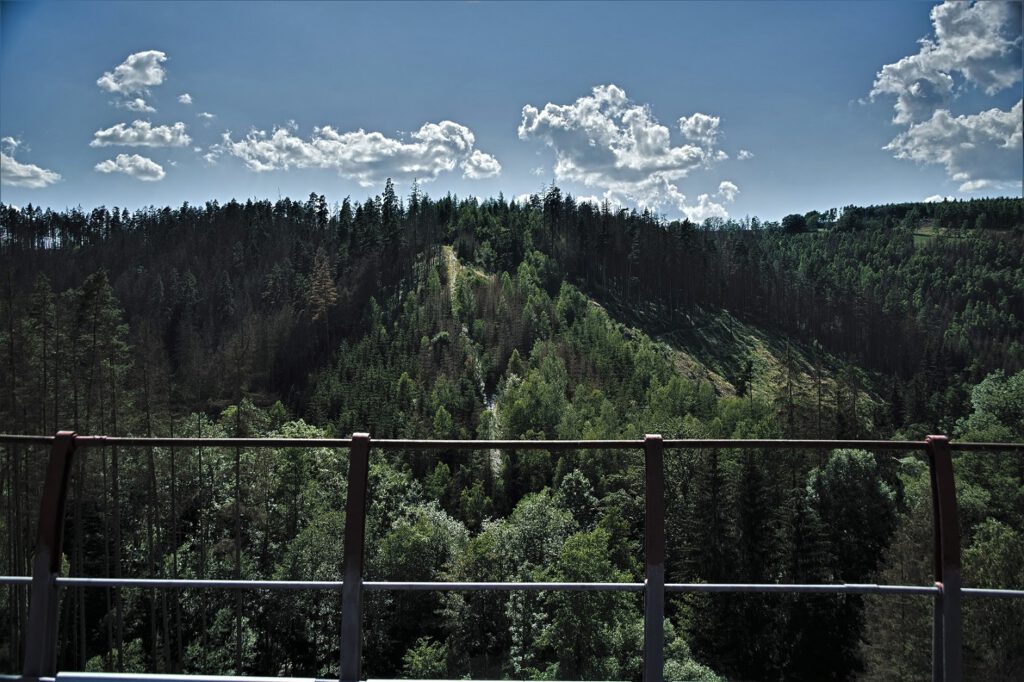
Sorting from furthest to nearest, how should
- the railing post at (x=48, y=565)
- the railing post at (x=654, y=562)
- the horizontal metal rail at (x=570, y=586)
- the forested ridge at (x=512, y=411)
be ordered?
the forested ridge at (x=512, y=411) < the railing post at (x=48, y=565) < the railing post at (x=654, y=562) < the horizontal metal rail at (x=570, y=586)

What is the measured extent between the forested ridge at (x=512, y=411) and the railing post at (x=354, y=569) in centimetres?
1499

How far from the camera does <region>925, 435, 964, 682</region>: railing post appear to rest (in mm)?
3414

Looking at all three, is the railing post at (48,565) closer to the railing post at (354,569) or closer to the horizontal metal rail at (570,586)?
the horizontal metal rail at (570,586)

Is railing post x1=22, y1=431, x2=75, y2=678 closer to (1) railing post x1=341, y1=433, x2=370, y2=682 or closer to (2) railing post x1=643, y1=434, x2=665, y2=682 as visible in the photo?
(1) railing post x1=341, y1=433, x2=370, y2=682

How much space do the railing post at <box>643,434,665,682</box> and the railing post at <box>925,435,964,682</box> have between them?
1245mm

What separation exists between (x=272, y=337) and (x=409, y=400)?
25300 millimetres

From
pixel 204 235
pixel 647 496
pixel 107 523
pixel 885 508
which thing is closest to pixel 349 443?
pixel 647 496

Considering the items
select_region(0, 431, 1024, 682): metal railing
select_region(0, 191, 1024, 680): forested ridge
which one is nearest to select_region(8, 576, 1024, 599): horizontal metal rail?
select_region(0, 431, 1024, 682): metal railing

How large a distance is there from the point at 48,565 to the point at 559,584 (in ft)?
7.69

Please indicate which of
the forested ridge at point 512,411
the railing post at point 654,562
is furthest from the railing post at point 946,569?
the forested ridge at point 512,411

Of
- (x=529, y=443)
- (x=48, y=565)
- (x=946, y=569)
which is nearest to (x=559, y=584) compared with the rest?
(x=529, y=443)

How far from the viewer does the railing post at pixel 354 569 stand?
11.1 ft

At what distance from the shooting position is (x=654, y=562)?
131 inches

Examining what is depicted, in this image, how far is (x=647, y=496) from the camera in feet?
11.0
